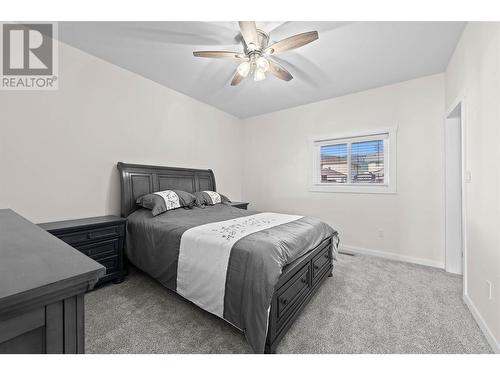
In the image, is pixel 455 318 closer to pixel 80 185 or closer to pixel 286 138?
pixel 286 138

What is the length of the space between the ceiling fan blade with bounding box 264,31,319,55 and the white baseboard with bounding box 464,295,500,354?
262 cm

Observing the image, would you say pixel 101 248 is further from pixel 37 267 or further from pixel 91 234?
pixel 37 267

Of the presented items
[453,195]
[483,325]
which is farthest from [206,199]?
[453,195]

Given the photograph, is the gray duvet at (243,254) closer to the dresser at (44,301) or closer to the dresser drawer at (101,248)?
the dresser drawer at (101,248)

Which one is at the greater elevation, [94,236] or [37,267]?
[37,267]

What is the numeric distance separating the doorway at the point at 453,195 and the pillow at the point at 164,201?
353cm

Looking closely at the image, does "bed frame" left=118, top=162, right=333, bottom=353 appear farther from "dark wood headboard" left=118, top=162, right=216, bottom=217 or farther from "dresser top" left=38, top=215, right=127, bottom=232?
"dresser top" left=38, top=215, right=127, bottom=232

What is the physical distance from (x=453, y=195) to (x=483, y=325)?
172 centimetres

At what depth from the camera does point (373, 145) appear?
3555 mm

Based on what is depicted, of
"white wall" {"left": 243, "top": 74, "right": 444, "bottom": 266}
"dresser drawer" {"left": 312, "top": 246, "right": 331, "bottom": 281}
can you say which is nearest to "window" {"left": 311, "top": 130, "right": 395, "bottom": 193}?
"white wall" {"left": 243, "top": 74, "right": 444, "bottom": 266}

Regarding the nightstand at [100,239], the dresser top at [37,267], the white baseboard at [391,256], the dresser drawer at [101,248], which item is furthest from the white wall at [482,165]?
the dresser drawer at [101,248]

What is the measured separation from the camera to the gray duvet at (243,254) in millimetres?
1416

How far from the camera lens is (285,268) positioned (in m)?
1.63
